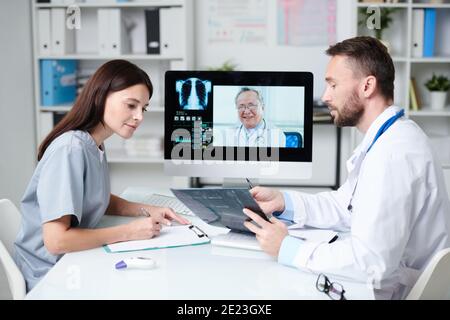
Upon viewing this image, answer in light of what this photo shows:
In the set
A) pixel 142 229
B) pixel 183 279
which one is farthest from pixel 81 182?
pixel 183 279

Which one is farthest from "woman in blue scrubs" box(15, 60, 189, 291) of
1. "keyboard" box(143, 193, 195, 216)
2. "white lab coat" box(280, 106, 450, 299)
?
"white lab coat" box(280, 106, 450, 299)

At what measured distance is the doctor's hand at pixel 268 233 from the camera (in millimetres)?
→ 1533

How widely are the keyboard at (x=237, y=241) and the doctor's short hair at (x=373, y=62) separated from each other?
57 cm

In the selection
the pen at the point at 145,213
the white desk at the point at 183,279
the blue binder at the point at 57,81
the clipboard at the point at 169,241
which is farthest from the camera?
the blue binder at the point at 57,81

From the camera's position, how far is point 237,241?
1.67 metres

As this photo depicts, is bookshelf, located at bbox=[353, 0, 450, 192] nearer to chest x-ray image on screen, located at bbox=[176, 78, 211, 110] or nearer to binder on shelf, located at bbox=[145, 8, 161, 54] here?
binder on shelf, located at bbox=[145, 8, 161, 54]

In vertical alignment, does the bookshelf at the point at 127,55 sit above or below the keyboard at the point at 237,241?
above

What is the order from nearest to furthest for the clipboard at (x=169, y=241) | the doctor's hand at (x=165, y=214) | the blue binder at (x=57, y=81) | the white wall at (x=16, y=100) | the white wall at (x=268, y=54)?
the clipboard at (x=169, y=241) < the doctor's hand at (x=165, y=214) < the white wall at (x=16, y=100) < the blue binder at (x=57, y=81) < the white wall at (x=268, y=54)

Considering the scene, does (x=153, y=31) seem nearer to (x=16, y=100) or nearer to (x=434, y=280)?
(x=16, y=100)

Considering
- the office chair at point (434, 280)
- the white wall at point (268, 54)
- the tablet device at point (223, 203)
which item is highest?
the white wall at point (268, 54)

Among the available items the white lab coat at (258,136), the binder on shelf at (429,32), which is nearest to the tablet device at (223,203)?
the white lab coat at (258,136)

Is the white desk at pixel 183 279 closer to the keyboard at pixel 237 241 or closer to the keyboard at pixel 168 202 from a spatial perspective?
the keyboard at pixel 237 241

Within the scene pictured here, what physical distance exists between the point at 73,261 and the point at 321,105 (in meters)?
Answer: 2.65

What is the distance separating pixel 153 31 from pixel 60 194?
2.41m
